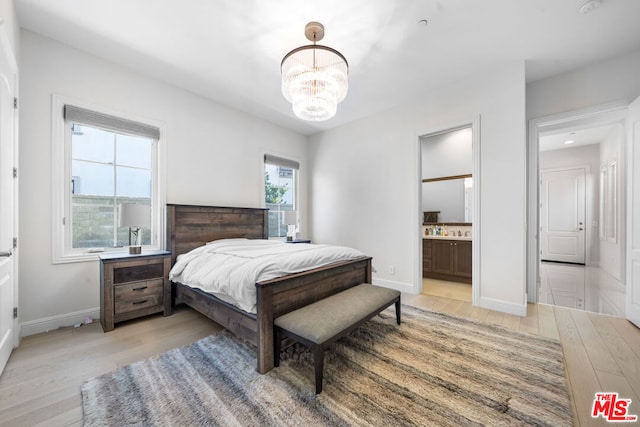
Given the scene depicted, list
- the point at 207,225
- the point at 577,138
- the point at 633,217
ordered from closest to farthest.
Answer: the point at 633,217, the point at 207,225, the point at 577,138

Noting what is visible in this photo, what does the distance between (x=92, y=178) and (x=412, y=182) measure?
399cm

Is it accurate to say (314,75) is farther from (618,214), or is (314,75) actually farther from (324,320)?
(618,214)

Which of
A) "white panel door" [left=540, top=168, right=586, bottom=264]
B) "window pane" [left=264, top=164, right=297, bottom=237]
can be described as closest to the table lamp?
"window pane" [left=264, top=164, right=297, bottom=237]

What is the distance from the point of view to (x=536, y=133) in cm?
324

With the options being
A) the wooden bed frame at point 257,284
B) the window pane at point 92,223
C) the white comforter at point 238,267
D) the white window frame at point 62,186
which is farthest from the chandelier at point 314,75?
the window pane at point 92,223

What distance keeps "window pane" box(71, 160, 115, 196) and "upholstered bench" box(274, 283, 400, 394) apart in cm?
260

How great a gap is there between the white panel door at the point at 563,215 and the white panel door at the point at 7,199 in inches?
358

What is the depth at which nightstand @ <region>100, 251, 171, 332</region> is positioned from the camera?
7.97ft

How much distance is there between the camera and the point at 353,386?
163cm

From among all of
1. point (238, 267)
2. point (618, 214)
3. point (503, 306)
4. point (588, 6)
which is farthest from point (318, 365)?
point (618, 214)

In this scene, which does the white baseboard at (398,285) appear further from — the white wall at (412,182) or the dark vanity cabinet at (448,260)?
the dark vanity cabinet at (448,260)

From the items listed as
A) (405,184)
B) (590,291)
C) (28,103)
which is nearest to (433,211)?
(405,184)

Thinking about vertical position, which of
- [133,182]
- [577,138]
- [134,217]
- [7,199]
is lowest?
Result: [134,217]

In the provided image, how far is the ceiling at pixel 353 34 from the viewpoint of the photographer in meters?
2.07
